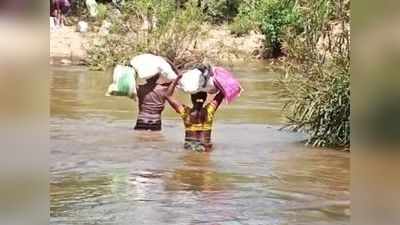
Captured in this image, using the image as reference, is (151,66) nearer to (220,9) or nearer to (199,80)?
(199,80)

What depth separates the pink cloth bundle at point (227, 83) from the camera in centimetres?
241

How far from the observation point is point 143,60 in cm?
243

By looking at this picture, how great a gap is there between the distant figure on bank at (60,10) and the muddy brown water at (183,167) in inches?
7.4

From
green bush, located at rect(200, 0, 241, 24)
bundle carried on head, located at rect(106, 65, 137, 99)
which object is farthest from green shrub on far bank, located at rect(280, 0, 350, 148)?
bundle carried on head, located at rect(106, 65, 137, 99)

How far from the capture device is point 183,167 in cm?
241

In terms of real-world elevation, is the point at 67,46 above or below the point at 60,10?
below

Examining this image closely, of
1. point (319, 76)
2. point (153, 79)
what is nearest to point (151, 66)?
point (153, 79)

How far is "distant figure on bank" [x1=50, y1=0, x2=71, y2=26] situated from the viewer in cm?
227

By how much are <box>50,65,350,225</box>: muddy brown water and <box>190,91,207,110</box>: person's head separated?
6 centimetres

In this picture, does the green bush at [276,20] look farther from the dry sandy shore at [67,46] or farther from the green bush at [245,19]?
the dry sandy shore at [67,46]

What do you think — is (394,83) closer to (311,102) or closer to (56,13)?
(311,102)

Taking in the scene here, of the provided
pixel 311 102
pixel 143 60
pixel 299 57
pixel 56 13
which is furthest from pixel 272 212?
pixel 56 13

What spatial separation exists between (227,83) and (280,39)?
29cm

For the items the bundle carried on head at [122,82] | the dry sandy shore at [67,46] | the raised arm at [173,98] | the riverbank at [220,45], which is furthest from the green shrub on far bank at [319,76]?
the dry sandy shore at [67,46]
